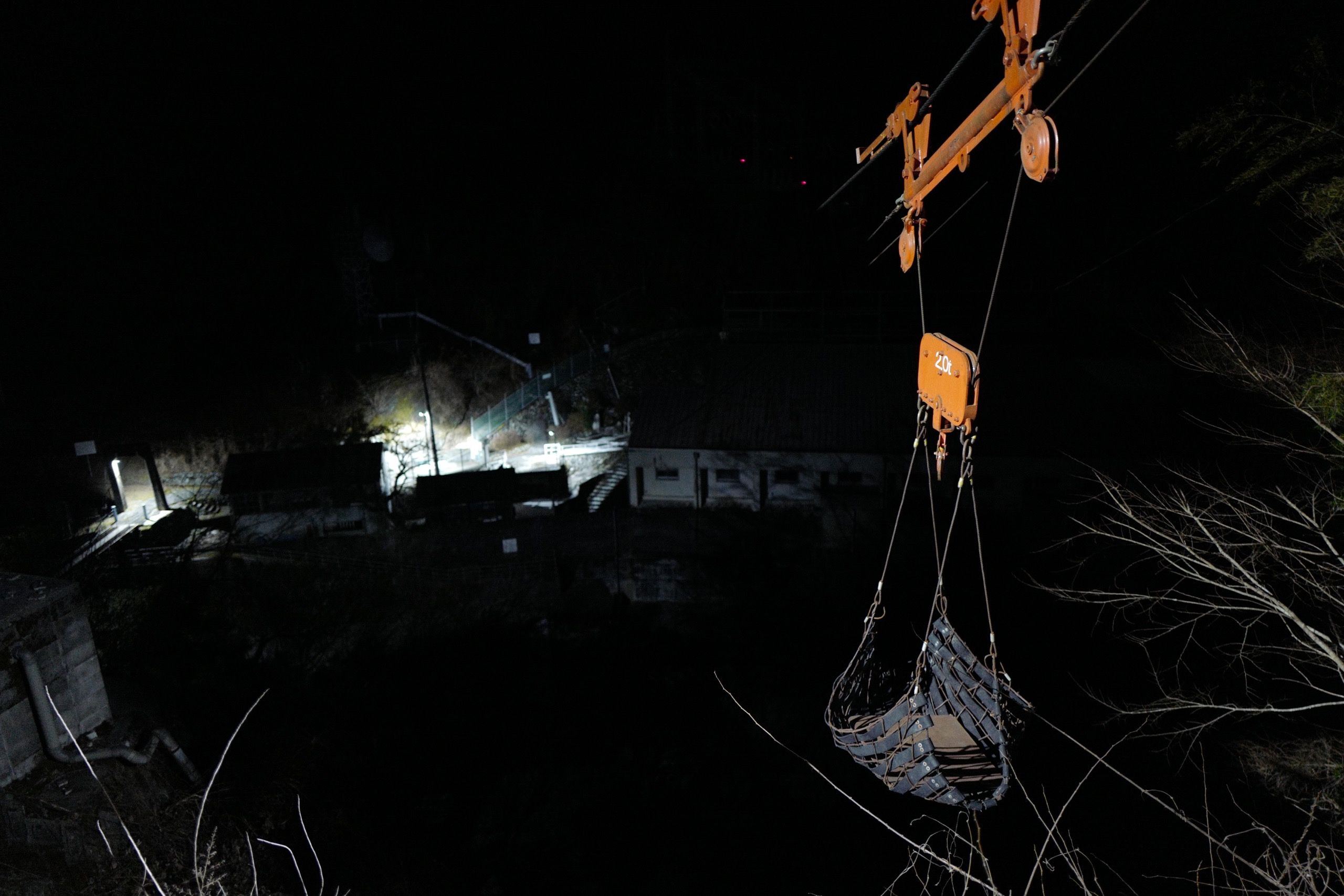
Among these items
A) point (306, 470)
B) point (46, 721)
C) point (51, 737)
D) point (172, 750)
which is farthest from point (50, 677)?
point (306, 470)

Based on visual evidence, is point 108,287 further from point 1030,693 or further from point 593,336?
point 1030,693

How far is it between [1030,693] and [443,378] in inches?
836

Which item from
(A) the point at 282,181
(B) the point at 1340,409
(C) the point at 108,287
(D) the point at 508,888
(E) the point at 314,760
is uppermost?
(A) the point at 282,181

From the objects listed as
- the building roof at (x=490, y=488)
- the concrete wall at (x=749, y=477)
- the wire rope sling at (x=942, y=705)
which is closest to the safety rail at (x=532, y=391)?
the building roof at (x=490, y=488)

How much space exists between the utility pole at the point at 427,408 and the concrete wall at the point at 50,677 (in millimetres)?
13314

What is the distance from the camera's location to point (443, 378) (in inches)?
985

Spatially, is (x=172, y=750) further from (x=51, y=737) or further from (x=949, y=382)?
(x=949, y=382)

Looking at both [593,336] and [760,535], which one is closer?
[760,535]

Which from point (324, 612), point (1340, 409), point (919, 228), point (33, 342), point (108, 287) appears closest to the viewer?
point (919, 228)

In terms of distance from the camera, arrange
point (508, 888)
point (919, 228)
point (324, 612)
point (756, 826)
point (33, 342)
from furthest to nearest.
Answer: point (33, 342) < point (324, 612) < point (756, 826) < point (508, 888) < point (919, 228)

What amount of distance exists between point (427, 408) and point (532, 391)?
3.75 meters


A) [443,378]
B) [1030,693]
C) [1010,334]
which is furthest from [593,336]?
[1030,693]

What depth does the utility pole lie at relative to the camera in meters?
21.5

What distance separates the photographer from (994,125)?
408 cm
